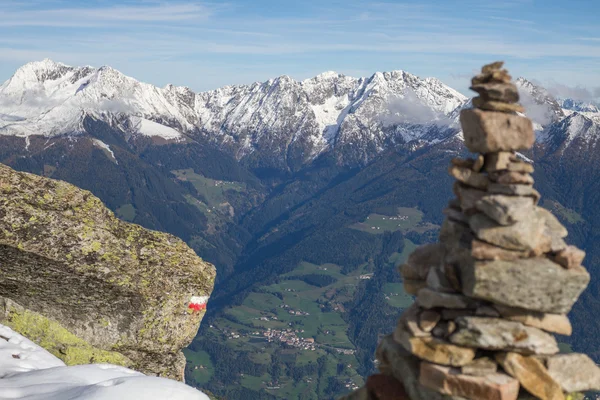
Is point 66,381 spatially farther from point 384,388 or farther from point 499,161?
point 499,161

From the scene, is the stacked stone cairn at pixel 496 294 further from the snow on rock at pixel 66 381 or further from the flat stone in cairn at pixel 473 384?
the snow on rock at pixel 66 381

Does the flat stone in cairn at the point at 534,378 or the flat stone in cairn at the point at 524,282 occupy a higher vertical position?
the flat stone in cairn at the point at 524,282

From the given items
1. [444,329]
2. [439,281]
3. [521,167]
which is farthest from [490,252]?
[521,167]

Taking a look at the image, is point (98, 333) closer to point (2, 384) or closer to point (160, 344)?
point (160, 344)

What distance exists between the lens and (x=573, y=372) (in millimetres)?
13062

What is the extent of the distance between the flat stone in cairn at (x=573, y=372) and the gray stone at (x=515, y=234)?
2.44 m

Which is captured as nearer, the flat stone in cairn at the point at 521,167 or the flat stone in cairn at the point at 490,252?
the flat stone in cairn at the point at 490,252

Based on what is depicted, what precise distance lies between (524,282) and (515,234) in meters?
0.98

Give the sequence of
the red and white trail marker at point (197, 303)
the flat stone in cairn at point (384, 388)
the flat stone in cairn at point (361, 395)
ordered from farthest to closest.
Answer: the red and white trail marker at point (197, 303)
the flat stone in cairn at point (361, 395)
the flat stone in cairn at point (384, 388)

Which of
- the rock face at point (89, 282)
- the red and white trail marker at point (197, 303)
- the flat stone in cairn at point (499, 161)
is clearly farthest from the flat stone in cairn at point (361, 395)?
the red and white trail marker at point (197, 303)

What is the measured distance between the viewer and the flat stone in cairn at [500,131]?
537 inches

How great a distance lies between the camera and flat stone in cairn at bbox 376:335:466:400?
13195 millimetres

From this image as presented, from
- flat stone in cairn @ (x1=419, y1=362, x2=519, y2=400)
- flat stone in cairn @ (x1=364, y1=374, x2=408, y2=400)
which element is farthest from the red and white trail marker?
flat stone in cairn @ (x1=419, y1=362, x2=519, y2=400)

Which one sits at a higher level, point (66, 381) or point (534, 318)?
point (534, 318)
